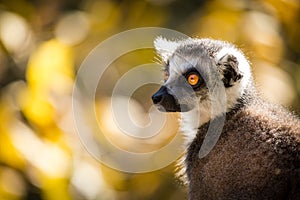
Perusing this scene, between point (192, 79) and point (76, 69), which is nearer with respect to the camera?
point (192, 79)

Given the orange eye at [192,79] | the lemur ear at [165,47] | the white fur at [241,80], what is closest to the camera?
the white fur at [241,80]

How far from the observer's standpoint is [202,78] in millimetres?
5434

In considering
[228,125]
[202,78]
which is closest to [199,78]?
[202,78]

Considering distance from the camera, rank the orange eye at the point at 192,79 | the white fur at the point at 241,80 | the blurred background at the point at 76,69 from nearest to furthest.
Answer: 1. the white fur at the point at 241,80
2. the orange eye at the point at 192,79
3. the blurred background at the point at 76,69

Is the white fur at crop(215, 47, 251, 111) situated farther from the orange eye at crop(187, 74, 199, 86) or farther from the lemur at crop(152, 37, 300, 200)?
the orange eye at crop(187, 74, 199, 86)

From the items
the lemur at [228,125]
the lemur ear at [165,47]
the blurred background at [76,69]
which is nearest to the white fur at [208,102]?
the lemur at [228,125]

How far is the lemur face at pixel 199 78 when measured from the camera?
539cm

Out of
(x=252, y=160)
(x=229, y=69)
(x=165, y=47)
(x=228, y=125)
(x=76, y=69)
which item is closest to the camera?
(x=252, y=160)

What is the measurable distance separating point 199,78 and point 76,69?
3.27 meters

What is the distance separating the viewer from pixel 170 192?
330 inches

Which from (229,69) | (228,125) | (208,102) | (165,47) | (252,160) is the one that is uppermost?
(165,47)

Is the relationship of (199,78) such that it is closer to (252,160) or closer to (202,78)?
(202,78)

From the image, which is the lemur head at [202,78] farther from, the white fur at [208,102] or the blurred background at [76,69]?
the blurred background at [76,69]

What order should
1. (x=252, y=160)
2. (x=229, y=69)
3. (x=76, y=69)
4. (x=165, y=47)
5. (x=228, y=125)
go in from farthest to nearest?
(x=76, y=69) → (x=165, y=47) → (x=229, y=69) → (x=228, y=125) → (x=252, y=160)
